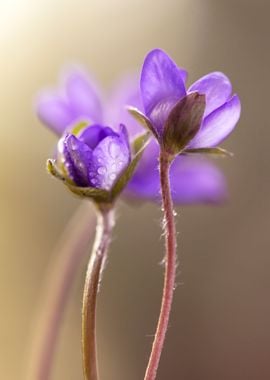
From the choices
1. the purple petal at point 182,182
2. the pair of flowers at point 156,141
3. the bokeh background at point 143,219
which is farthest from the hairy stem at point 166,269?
the bokeh background at point 143,219

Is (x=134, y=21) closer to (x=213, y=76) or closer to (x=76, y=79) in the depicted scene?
(x=76, y=79)

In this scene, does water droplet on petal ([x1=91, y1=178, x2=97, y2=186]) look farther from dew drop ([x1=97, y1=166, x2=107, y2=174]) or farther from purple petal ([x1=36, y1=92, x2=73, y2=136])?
purple petal ([x1=36, y1=92, x2=73, y2=136])

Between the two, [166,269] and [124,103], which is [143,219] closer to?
[124,103]

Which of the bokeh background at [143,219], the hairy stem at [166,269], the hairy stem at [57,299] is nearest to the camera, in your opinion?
the hairy stem at [166,269]

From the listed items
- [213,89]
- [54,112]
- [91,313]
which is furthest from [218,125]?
[54,112]

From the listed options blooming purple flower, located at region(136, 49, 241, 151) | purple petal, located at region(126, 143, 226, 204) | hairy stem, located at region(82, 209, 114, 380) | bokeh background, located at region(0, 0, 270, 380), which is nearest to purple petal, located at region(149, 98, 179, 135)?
blooming purple flower, located at region(136, 49, 241, 151)

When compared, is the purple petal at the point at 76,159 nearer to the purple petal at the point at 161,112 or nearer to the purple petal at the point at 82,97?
the purple petal at the point at 161,112
